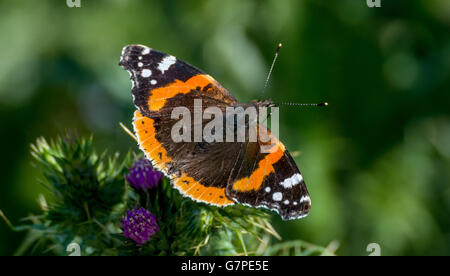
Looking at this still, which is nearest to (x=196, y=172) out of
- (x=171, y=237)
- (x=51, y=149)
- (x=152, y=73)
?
(x=171, y=237)

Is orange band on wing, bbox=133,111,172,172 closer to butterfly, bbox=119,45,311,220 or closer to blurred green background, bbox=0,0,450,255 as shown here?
butterfly, bbox=119,45,311,220

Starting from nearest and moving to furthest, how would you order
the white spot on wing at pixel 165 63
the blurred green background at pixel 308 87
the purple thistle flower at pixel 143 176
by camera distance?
1. the purple thistle flower at pixel 143 176
2. the white spot on wing at pixel 165 63
3. the blurred green background at pixel 308 87

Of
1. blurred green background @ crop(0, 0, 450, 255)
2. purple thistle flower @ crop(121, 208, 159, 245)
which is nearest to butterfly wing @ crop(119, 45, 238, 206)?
purple thistle flower @ crop(121, 208, 159, 245)

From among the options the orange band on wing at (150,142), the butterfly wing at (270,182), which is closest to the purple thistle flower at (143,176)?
the orange band on wing at (150,142)

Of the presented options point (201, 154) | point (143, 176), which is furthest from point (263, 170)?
point (143, 176)

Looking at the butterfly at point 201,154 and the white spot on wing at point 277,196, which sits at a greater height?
the butterfly at point 201,154

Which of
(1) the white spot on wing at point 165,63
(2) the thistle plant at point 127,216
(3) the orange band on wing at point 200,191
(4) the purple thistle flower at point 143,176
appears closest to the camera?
(3) the orange band on wing at point 200,191

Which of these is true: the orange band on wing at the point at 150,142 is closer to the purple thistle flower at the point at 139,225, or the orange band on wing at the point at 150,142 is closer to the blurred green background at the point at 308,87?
the purple thistle flower at the point at 139,225
